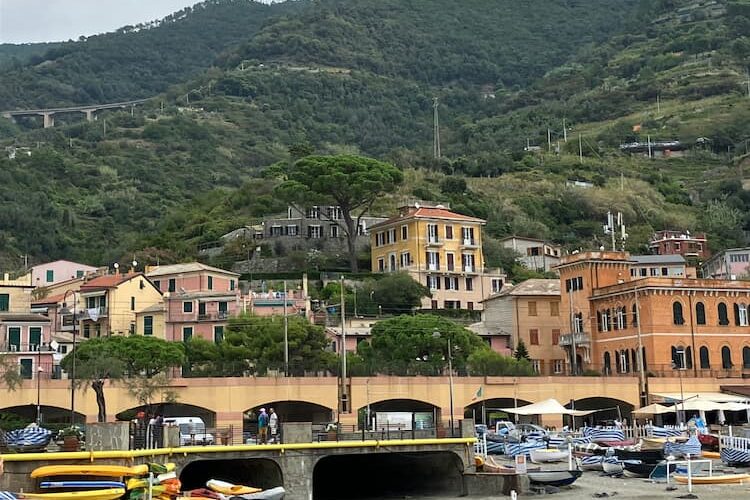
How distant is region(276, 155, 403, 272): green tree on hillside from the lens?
102188 millimetres

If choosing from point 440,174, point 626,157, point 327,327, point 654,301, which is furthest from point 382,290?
point 626,157

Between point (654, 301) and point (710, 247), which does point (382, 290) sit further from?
point (710, 247)

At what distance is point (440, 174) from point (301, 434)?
9400cm

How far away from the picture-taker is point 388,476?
5434 centimetres

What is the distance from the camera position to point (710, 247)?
423ft

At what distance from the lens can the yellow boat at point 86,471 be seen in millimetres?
37406

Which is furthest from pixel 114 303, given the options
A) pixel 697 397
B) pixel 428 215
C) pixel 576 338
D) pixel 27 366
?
pixel 697 397

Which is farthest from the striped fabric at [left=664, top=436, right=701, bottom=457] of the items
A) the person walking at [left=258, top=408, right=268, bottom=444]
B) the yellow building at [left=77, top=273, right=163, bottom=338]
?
the yellow building at [left=77, top=273, right=163, bottom=338]

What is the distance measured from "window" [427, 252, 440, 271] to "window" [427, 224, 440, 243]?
1.04m

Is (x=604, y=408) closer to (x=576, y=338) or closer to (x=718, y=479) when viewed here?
(x=576, y=338)

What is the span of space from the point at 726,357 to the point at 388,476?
110 ft

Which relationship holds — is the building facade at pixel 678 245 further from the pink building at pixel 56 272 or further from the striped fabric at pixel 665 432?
the striped fabric at pixel 665 432

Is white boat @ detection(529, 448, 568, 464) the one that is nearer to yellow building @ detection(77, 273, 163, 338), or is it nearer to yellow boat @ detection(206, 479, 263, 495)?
yellow boat @ detection(206, 479, 263, 495)

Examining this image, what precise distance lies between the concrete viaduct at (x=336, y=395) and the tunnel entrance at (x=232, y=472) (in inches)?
508
